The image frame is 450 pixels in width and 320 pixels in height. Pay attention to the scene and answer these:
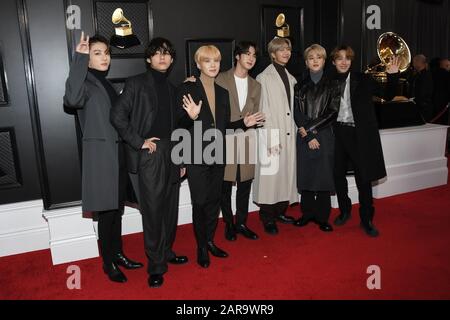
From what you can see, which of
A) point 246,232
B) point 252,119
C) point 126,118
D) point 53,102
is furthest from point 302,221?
point 53,102

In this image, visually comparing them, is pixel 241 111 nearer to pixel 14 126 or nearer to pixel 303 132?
pixel 303 132

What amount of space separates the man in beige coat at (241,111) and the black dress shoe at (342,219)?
3.25ft

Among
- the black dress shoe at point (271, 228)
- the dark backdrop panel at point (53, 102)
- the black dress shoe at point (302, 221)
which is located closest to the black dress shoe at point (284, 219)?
the black dress shoe at point (302, 221)

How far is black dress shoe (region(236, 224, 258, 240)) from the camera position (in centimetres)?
351

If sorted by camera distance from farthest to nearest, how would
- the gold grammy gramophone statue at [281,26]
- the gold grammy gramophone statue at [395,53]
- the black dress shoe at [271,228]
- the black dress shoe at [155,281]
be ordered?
the gold grammy gramophone statue at [395,53] < the gold grammy gramophone statue at [281,26] < the black dress shoe at [271,228] < the black dress shoe at [155,281]

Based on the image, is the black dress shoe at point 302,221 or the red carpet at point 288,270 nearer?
the red carpet at point 288,270

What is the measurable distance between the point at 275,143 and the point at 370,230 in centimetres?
116

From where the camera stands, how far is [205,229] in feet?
9.87

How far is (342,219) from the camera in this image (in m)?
3.80

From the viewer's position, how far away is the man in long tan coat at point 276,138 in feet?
11.2

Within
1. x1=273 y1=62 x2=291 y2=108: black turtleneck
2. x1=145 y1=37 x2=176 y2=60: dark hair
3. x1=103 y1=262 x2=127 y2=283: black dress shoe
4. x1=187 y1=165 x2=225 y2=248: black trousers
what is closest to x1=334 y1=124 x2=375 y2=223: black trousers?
x1=273 y1=62 x2=291 y2=108: black turtleneck

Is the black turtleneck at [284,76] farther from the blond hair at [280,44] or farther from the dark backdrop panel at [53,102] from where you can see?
the dark backdrop panel at [53,102]

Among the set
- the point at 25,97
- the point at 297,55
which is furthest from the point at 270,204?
the point at 25,97

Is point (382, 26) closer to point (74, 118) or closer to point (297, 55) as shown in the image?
point (297, 55)
